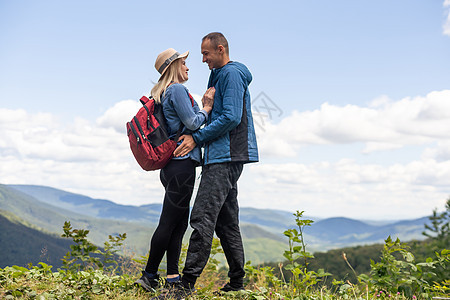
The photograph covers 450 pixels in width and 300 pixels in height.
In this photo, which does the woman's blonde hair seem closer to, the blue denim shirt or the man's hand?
the blue denim shirt

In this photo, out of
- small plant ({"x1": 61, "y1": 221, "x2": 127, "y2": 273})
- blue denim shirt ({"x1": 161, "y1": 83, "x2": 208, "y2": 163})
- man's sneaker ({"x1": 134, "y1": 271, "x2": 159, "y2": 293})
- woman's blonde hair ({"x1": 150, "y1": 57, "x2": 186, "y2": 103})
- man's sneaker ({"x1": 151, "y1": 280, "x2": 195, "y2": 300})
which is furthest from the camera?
small plant ({"x1": 61, "y1": 221, "x2": 127, "y2": 273})

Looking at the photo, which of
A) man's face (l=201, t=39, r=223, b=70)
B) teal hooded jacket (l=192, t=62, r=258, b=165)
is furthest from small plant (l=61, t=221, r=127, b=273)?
man's face (l=201, t=39, r=223, b=70)

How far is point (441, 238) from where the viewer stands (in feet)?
61.3

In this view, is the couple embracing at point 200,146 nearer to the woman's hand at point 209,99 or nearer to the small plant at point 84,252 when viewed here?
the woman's hand at point 209,99

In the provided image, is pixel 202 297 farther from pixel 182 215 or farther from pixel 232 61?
pixel 232 61

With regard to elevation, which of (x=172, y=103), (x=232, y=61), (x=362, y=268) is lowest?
(x=362, y=268)

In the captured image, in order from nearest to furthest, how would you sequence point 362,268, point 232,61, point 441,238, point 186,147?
point 186,147, point 232,61, point 441,238, point 362,268

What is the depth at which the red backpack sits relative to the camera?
4098 millimetres

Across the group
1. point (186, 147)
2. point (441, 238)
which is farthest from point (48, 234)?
point (186, 147)

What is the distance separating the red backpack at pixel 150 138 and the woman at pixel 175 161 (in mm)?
87

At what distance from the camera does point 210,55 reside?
425 cm

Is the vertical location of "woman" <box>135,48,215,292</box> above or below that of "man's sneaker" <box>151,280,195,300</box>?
above

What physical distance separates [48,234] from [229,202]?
150 metres

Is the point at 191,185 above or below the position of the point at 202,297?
above
